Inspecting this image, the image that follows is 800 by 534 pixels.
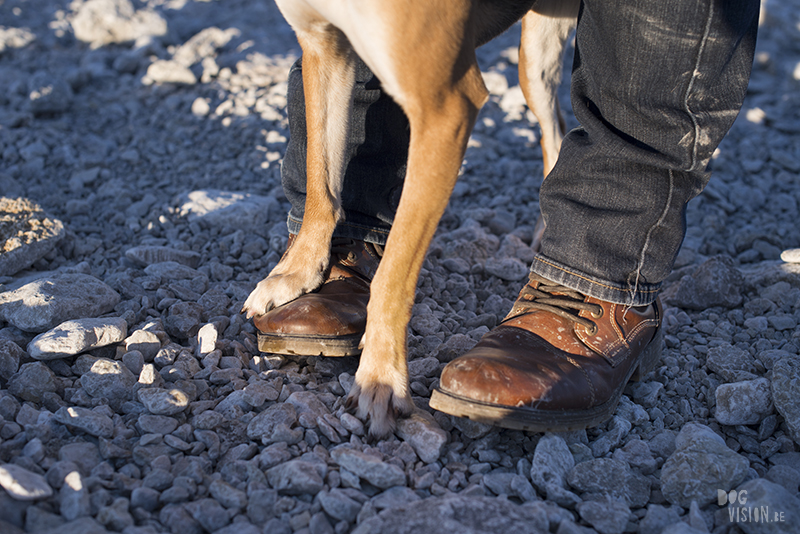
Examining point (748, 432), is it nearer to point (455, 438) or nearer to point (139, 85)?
point (455, 438)

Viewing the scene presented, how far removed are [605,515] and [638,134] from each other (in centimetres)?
101

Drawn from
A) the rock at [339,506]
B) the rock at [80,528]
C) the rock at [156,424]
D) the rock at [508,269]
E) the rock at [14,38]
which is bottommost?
the rock at [508,269]

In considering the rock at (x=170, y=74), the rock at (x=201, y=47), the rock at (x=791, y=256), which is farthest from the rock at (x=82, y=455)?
the rock at (x=201, y=47)

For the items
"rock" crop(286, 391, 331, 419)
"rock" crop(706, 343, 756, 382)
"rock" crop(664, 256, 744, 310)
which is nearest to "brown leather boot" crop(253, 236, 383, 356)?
"rock" crop(286, 391, 331, 419)

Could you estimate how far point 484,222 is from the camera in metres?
3.05

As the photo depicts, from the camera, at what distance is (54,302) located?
6.24 feet

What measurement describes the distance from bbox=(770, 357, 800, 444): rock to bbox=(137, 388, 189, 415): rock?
5.40 feet

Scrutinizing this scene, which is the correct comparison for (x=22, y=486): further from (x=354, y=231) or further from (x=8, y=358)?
(x=354, y=231)

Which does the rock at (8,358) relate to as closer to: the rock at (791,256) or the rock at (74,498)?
the rock at (74,498)

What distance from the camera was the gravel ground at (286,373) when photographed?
4.36 feet

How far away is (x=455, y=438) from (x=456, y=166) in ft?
2.43

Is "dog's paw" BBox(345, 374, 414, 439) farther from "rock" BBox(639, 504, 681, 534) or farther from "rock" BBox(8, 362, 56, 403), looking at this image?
"rock" BBox(8, 362, 56, 403)

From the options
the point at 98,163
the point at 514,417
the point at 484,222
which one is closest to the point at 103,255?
the point at 98,163

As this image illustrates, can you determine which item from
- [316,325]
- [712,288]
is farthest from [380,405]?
[712,288]
